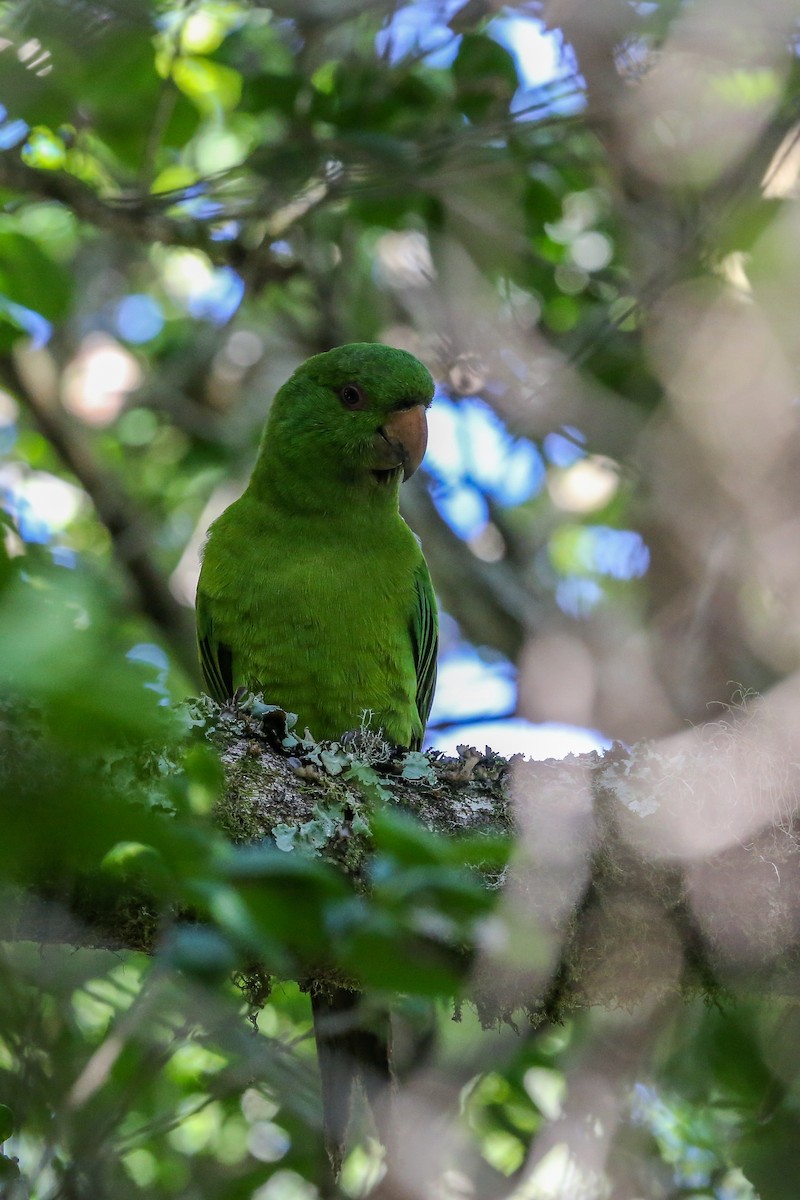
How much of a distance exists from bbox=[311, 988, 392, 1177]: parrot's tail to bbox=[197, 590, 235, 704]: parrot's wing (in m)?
1.21

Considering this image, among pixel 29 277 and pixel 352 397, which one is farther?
pixel 352 397

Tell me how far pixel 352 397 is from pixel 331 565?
0.71 m

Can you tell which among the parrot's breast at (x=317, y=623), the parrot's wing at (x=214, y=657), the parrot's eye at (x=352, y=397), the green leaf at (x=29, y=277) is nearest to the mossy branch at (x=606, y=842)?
the parrot's breast at (x=317, y=623)

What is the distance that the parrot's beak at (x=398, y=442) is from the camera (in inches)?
169

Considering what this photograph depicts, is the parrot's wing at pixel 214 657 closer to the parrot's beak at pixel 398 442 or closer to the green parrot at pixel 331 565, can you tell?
the green parrot at pixel 331 565

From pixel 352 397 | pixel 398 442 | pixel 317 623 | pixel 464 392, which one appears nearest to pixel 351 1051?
pixel 317 623

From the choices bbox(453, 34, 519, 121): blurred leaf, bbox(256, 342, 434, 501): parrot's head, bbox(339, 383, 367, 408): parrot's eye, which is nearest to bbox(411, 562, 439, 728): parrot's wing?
bbox(256, 342, 434, 501): parrot's head

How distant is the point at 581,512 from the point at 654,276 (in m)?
1.86

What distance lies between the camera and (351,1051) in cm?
338

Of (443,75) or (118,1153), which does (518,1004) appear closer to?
(118,1153)

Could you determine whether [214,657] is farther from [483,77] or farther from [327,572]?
[483,77]

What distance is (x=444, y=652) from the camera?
6.11 m

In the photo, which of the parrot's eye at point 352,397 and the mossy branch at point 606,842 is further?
the parrot's eye at point 352,397

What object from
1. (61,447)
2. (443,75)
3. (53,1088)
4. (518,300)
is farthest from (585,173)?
(53,1088)
